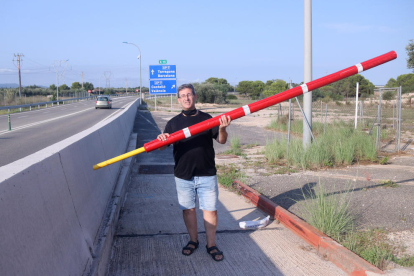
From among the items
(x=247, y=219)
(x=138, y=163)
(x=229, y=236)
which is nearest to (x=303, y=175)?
(x=247, y=219)

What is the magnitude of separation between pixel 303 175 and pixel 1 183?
22.6ft

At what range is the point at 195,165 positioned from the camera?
160 inches

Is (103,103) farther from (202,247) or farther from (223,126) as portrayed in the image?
(223,126)

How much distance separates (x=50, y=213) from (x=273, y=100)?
7.91 feet

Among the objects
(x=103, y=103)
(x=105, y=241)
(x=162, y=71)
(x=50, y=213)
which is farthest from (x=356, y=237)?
(x=103, y=103)

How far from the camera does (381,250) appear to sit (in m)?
4.01

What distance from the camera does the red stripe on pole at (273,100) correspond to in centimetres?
379

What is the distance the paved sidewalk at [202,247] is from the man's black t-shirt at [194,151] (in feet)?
3.06

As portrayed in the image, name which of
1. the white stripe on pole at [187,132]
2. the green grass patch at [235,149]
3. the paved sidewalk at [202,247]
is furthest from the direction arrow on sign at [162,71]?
the white stripe on pole at [187,132]

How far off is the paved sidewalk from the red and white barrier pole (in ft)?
3.73

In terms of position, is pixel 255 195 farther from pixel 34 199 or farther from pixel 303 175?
pixel 34 199

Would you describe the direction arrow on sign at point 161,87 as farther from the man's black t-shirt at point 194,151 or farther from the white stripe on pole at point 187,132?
the white stripe on pole at point 187,132

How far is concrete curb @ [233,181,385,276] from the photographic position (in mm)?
3639

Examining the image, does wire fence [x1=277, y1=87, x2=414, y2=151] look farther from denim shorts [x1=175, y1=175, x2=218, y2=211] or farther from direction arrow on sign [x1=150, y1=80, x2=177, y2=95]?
direction arrow on sign [x1=150, y1=80, x2=177, y2=95]
